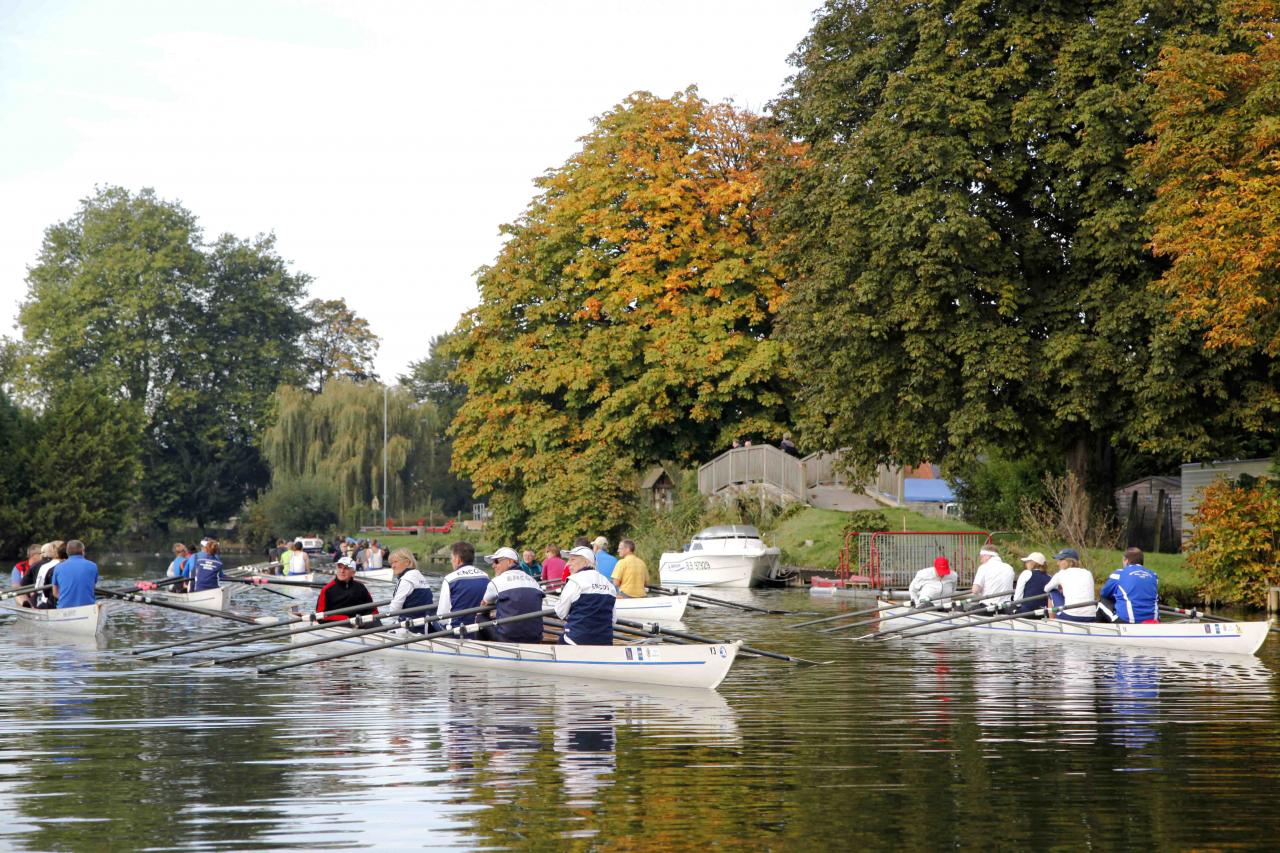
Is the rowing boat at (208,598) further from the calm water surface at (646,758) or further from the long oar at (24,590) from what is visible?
the calm water surface at (646,758)

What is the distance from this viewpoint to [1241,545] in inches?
1138

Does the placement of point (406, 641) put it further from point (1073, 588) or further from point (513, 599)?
point (1073, 588)

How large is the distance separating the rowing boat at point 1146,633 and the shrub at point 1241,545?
24.4ft

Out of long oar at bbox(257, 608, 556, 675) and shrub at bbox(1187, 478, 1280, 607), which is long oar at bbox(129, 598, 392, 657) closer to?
long oar at bbox(257, 608, 556, 675)

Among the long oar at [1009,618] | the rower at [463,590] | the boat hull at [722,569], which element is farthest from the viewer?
the boat hull at [722,569]

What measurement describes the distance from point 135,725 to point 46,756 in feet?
6.25

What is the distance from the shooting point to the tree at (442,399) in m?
86.8

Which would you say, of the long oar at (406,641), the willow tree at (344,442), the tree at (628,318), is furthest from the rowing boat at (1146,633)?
the willow tree at (344,442)

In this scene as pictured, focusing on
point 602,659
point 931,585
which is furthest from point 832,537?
point 602,659

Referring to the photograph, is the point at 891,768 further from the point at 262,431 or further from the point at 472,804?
the point at 262,431

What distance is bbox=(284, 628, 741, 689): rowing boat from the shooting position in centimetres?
1620

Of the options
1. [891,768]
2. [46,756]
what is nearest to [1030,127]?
[891,768]

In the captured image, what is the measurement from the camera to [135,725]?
550 inches

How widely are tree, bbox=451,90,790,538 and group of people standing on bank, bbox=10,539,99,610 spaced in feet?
66.2
